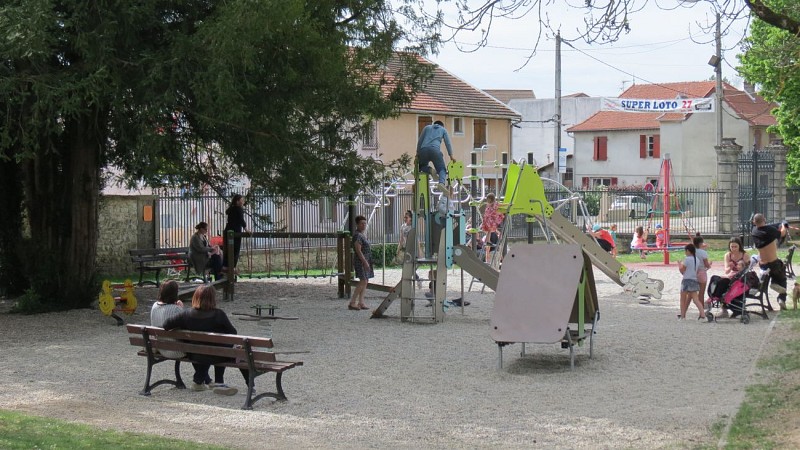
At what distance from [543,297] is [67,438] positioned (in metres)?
6.45

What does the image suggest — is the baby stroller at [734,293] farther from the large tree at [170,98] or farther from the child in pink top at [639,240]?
the child in pink top at [639,240]

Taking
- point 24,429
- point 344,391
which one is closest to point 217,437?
point 24,429

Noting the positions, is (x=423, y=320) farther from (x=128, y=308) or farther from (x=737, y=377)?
(x=737, y=377)

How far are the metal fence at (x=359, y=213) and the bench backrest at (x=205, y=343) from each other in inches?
360

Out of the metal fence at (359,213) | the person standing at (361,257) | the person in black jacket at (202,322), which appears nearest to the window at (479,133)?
the metal fence at (359,213)

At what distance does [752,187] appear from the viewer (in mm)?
38156

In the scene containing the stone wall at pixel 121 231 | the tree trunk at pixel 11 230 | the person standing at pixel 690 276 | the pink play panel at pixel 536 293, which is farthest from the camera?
the stone wall at pixel 121 231

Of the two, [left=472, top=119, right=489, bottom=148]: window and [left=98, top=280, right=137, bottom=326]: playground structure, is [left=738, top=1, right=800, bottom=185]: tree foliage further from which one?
[left=472, top=119, right=489, bottom=148]: window

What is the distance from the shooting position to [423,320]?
1838cm

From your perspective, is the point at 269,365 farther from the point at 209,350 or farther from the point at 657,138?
the point at 657,138

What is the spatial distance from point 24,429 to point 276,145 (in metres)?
9.18

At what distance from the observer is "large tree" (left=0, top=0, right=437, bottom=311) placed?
15594 mm

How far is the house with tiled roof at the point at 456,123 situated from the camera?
50.3 meters

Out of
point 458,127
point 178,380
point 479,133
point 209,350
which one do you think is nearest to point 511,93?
point 479,133
